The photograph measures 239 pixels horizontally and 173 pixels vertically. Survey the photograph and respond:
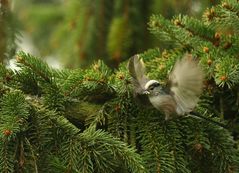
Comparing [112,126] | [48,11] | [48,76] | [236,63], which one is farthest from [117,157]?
[48,11]

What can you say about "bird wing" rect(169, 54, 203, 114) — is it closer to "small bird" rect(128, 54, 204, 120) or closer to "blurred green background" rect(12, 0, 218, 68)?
"small bird" rect(128, 54, 204, 120)

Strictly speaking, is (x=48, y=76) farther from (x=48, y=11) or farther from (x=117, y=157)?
(x=48, y=11)

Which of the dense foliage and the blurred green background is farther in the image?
the blurred green background

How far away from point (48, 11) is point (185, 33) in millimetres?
1787

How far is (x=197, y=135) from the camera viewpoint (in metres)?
1.14

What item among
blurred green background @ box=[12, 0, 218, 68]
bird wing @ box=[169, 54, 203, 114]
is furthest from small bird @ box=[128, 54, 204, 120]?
blurred green background @ box=[12, 0, 218, 68]

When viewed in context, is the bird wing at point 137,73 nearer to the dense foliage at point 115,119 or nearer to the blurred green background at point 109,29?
the dense foliage at point 115,119

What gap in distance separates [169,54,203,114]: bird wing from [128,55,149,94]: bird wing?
0.08 meters

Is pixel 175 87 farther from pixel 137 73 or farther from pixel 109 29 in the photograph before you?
pixel 109 29

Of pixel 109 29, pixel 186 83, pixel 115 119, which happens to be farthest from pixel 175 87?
pixel 109 29

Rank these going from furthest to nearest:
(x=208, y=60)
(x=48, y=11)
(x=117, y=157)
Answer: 1. (x=48, y=11)
2. (x=208, y=60)
3. (x=117, y=157)

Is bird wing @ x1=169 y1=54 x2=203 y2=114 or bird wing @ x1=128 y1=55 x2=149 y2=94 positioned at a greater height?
bird wing @ x1=128 y1=55 x2=149 y2=94

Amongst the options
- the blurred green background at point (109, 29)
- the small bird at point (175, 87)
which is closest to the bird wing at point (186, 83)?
the small bird at point (175, 87)

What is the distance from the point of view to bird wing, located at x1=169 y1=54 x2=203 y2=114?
1015 millimetres
